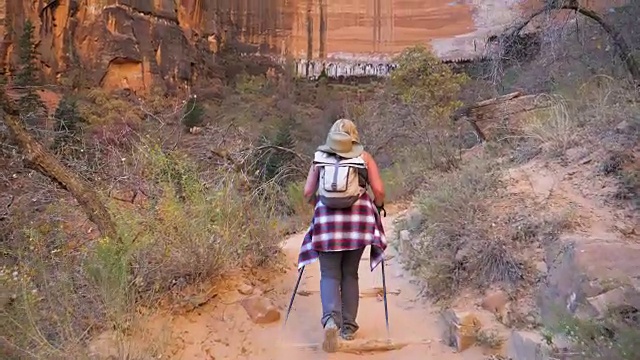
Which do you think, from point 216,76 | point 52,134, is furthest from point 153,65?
point 52,134

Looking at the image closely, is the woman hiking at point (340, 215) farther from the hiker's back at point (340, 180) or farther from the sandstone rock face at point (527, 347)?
the sandstone rock face at point (527, 347)

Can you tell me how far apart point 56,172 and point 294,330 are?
7.13 ft

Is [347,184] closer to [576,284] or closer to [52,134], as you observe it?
[576,284]

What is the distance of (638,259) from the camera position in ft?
10.4

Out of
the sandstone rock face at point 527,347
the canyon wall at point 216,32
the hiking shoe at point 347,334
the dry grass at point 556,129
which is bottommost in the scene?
the hiking shoe at point 347,334

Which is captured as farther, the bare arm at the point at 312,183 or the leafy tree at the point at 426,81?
the leafy tree at the point at 426,81

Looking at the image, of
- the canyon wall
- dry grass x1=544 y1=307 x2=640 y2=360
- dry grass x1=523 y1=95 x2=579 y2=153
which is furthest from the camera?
the canyon wall

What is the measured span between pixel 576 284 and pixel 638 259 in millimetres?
361

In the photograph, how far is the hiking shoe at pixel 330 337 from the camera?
11.0 ft

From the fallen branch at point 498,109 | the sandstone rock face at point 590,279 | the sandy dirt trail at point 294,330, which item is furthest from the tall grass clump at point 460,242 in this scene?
the fallen branch at point 498,109

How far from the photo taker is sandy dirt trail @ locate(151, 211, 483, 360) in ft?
11.4

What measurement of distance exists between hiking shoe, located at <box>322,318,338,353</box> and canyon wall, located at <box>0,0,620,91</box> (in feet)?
59.6

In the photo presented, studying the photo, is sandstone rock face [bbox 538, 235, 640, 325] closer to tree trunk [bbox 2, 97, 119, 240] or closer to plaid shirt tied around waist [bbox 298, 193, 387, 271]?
plaid shirt tied around waist [bbox 298, 193, 387, 271]

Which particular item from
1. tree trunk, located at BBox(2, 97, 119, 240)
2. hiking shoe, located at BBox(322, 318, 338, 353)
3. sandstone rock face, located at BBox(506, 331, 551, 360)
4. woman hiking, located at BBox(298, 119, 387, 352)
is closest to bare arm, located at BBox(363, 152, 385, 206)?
woman hiking, located at BBox(298, 119, 387, 352)
